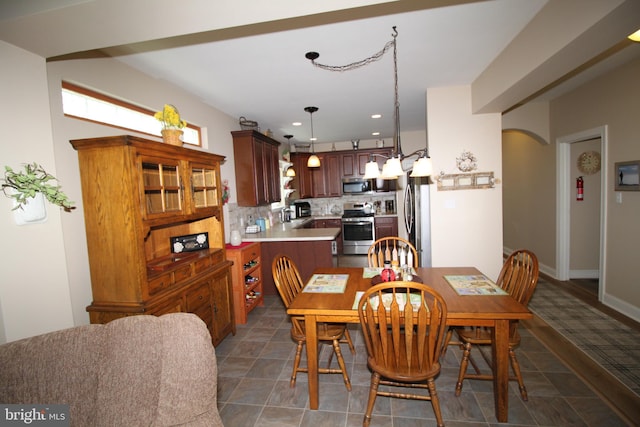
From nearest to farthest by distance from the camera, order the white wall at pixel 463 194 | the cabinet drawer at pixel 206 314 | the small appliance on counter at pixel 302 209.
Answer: the cabinet drawer at pixel 206 314
the white wall at pixel 463 194
the small appliance on counter at pixel 302 209

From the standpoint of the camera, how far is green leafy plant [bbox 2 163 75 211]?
1474 mm

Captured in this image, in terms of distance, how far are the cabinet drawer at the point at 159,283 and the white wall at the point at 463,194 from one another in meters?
2.94

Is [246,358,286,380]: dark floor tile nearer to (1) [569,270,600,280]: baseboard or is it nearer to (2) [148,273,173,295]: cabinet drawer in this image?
(2) [148,273,173,295]: cabinet drawer

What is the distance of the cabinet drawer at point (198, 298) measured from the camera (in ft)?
7.72

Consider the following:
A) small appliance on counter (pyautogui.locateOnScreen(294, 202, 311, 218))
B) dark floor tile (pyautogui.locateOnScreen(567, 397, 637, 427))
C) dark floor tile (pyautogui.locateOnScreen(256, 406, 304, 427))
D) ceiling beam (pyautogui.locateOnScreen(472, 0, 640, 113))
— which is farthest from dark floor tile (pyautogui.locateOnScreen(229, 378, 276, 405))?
small appliance on counter (pyautogui.locateOnScreen(294, 202, 311, 218))

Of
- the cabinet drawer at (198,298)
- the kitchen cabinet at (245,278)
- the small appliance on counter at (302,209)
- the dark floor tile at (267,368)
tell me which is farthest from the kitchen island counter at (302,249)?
the small appliance on counter at (302,209)

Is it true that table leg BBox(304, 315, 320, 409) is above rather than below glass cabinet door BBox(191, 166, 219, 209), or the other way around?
below

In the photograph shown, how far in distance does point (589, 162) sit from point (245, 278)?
4.83 m

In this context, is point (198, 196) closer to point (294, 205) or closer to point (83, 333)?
point (83, 333)

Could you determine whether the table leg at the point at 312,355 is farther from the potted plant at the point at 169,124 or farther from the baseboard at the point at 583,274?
the baseboard at the point at 583,274

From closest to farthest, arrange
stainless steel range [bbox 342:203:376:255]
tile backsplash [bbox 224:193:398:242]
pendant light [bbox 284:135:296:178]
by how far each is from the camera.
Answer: tile backsplash [bbox 224:193:398:242], pendant light [bbox 284:135:296:178], stainless steel range [bbox 342:203:376:255]

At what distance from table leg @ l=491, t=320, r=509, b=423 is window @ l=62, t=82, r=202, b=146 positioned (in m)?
3.09

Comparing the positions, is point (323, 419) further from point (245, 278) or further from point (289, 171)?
point (289, 171)

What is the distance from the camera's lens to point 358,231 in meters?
6.19
